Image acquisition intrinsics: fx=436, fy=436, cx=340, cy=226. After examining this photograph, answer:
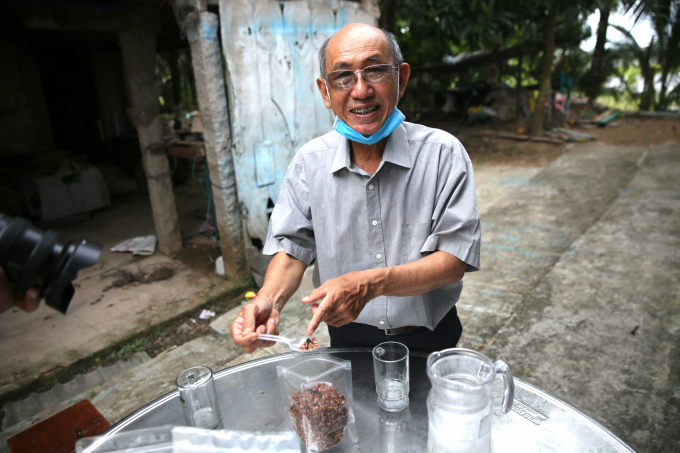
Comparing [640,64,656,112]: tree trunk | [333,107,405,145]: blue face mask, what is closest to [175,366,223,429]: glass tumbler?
[333,107,405,145]: blue face mask

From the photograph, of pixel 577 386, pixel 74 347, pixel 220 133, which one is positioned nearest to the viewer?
pixel 577 386

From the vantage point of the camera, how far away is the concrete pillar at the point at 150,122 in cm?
423

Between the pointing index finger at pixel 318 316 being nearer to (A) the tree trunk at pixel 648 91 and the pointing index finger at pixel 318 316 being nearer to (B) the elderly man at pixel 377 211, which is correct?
(B) the elderly man at pixel 377 211

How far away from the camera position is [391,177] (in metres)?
1.51

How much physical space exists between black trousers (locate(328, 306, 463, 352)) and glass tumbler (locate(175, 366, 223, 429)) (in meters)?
0.61

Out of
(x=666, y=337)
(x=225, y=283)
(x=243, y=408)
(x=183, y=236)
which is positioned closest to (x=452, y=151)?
(x=243, y=408)

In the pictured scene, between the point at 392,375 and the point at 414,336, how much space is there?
13.9 inches

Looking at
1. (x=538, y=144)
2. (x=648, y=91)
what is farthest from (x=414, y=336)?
(x=648, y=91)

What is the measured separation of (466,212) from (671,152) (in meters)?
8.68

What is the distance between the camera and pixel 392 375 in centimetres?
130

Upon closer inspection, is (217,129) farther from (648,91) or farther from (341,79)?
(648,91)

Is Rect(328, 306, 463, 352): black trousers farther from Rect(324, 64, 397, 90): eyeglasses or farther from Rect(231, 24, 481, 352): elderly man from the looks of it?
Rect(324, 64, 397, 90): eyeglasses

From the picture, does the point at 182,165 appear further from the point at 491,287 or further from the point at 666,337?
the point at 666,337

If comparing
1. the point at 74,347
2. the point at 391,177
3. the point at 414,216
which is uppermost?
the point at 391,177
